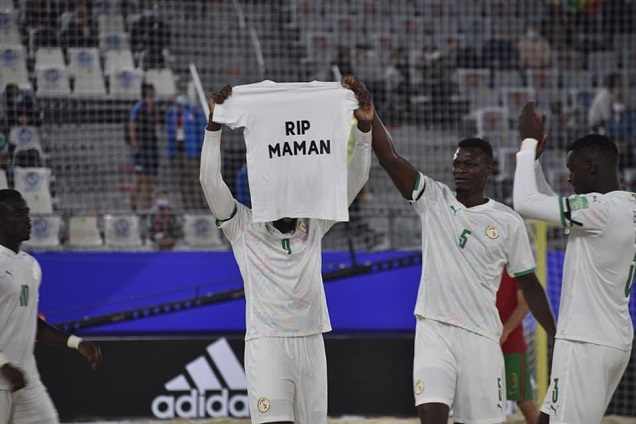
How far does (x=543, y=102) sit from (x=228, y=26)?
5.30 meters

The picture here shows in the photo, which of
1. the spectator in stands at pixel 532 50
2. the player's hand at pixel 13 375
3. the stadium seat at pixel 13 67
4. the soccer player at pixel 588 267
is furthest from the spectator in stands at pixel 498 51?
the player's hand at pixel 13 375

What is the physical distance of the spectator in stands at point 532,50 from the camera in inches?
719

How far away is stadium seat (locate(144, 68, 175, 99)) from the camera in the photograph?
15.2 meters

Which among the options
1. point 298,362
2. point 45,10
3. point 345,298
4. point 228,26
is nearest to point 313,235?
point 298,362

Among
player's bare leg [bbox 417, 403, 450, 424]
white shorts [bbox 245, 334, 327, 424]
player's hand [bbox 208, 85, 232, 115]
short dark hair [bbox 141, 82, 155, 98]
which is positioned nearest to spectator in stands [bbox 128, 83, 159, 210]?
short dark hair [bbox 141, 82, 155, 98]

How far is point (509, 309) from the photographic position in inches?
367

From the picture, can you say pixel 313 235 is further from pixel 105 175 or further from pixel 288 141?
pixel 105 175

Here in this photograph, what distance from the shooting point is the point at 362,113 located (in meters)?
6.96

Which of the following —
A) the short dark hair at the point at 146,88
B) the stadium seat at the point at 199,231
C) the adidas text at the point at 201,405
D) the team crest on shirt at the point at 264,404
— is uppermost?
the short dark hair at the point at 146,88

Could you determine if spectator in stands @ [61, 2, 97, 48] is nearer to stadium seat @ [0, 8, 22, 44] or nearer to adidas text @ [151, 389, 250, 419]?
stadium seat @ [0, 8, 22, 44]

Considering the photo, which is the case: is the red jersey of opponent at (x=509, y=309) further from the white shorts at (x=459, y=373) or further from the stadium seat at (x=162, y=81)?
the stadium seat at (x=162, y=81)

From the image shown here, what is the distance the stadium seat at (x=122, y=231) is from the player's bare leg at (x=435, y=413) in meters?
7.16

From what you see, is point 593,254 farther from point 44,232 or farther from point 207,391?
point 44,232

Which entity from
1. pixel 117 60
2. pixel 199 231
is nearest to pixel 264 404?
pixel 199 231
